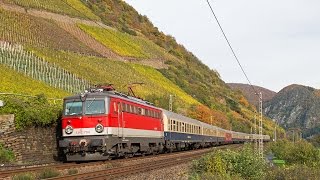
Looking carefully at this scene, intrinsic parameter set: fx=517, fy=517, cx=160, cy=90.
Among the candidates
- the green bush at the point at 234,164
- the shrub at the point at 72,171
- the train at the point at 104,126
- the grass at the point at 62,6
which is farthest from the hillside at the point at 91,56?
the green bush at the point at 234,164

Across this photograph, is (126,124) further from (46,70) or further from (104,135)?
(46,70)

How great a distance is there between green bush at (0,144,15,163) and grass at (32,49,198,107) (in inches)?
1245

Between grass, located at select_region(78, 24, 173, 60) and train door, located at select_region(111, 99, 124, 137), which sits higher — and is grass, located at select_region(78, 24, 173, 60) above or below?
above

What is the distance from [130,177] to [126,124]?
840 centimetres

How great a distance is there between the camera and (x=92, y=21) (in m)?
110

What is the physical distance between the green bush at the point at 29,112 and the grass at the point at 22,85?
7.81 m

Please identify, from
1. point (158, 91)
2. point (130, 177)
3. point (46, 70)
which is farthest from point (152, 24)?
point (130, 177)

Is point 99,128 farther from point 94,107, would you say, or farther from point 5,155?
point 5,155

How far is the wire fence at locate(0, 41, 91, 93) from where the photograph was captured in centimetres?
5022

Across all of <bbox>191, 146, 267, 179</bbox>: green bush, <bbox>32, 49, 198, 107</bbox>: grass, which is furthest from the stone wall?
<bbox>32, 49, 198, 107</bbox>: grass

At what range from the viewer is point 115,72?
82.1 m

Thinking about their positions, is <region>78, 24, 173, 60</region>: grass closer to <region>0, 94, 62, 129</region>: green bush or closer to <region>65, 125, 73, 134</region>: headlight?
<region>0, 94, 62, 129</region>: green bush

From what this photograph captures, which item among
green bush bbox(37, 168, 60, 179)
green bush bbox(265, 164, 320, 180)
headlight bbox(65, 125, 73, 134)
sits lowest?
green bush bbox(265, 164, 320, 180)

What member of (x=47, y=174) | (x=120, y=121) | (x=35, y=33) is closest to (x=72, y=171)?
(x=47, y=174)
